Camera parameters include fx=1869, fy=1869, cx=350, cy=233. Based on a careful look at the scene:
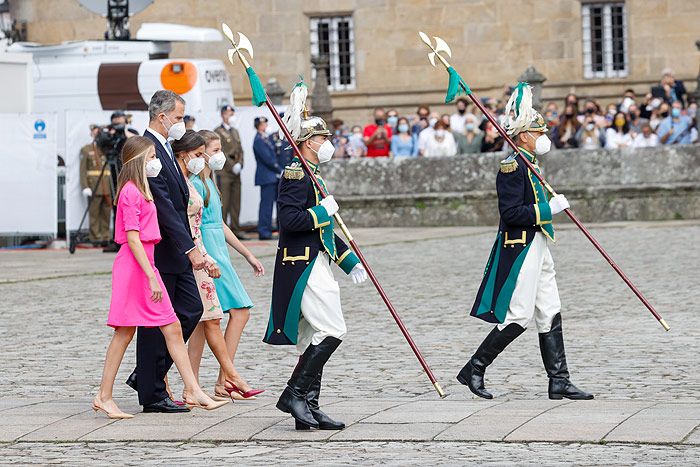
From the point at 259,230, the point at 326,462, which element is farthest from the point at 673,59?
the point at 326,462

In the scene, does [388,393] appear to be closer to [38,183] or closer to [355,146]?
[38,183]

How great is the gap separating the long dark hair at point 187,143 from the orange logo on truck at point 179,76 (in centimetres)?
1724

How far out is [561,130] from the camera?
29906 mm

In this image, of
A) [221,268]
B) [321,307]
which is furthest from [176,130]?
[321,307]

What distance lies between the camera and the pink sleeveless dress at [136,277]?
9.80 m

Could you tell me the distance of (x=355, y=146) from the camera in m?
31.8

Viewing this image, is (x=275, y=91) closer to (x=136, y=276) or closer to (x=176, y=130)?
(x=176, y=130)

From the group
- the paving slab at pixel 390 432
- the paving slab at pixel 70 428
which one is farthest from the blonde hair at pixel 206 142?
the paving slab at pixel 390 432

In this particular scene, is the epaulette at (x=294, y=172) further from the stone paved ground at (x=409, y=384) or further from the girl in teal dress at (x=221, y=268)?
the stone paved ground at (x=409, y=384)

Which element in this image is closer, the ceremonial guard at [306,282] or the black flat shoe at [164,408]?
the ceremonial guard at [306,282]

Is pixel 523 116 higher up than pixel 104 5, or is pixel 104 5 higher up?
pixel 104 5

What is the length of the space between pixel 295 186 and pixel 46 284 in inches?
411

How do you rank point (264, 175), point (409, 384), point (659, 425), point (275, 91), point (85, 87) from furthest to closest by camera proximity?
point (275, 91) → point (85, 87) → point (264, 175) → point (409, 384) → point (659, 425)

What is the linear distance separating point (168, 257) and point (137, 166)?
54 cm
